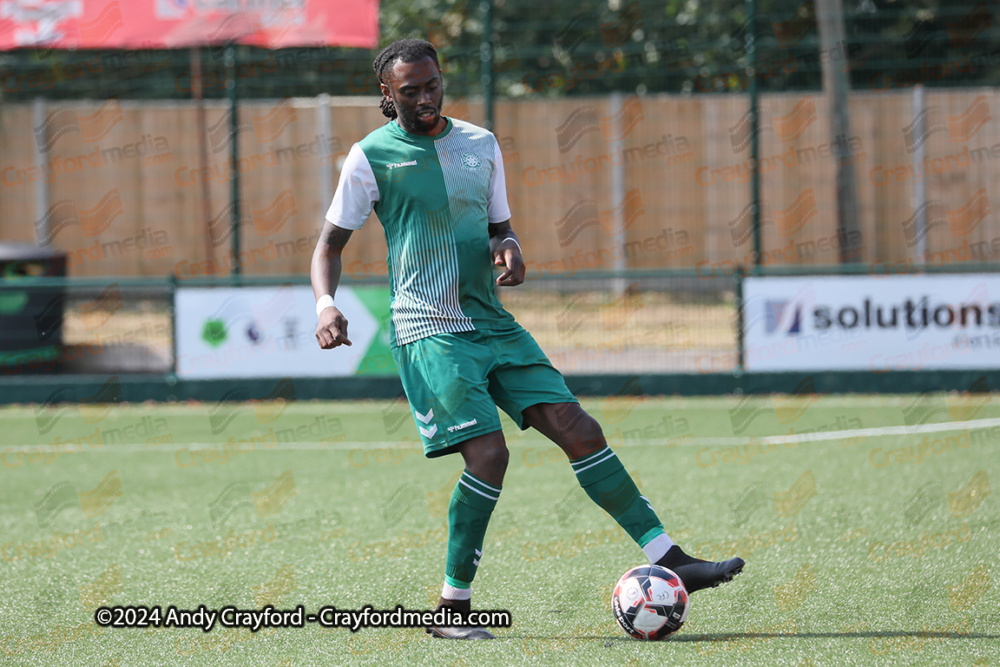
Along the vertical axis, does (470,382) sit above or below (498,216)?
below

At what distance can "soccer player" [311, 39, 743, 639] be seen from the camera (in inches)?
178

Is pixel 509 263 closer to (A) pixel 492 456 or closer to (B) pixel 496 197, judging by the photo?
(B) pixel 496 197

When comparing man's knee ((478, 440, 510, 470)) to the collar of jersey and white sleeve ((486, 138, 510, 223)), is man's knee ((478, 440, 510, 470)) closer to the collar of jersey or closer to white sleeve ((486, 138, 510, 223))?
white sleeve ((486, 138, 510, 223))

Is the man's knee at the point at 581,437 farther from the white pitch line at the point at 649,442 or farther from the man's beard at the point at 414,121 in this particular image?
the white pitch line at the point at 649,442

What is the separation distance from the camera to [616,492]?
4594 millimetres

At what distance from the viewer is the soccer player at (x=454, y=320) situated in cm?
453

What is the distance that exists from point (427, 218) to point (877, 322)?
8115 mm

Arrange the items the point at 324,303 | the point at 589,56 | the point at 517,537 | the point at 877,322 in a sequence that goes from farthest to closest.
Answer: the point at 589,56 < the point at 877,322 < the point at 517,537 < the point at 324,303

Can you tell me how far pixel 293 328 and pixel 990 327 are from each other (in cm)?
650

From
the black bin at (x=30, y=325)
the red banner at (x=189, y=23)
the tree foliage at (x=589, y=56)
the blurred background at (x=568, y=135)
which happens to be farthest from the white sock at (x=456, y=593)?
the red banner at (x=189, y=23)

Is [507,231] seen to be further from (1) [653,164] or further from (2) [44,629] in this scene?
(1) [653,164]

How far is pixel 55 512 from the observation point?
7402 millimetres

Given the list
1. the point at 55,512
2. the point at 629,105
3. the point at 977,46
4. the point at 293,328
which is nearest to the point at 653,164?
the point at 629,105

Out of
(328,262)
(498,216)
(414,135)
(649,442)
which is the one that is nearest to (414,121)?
(414,135)
